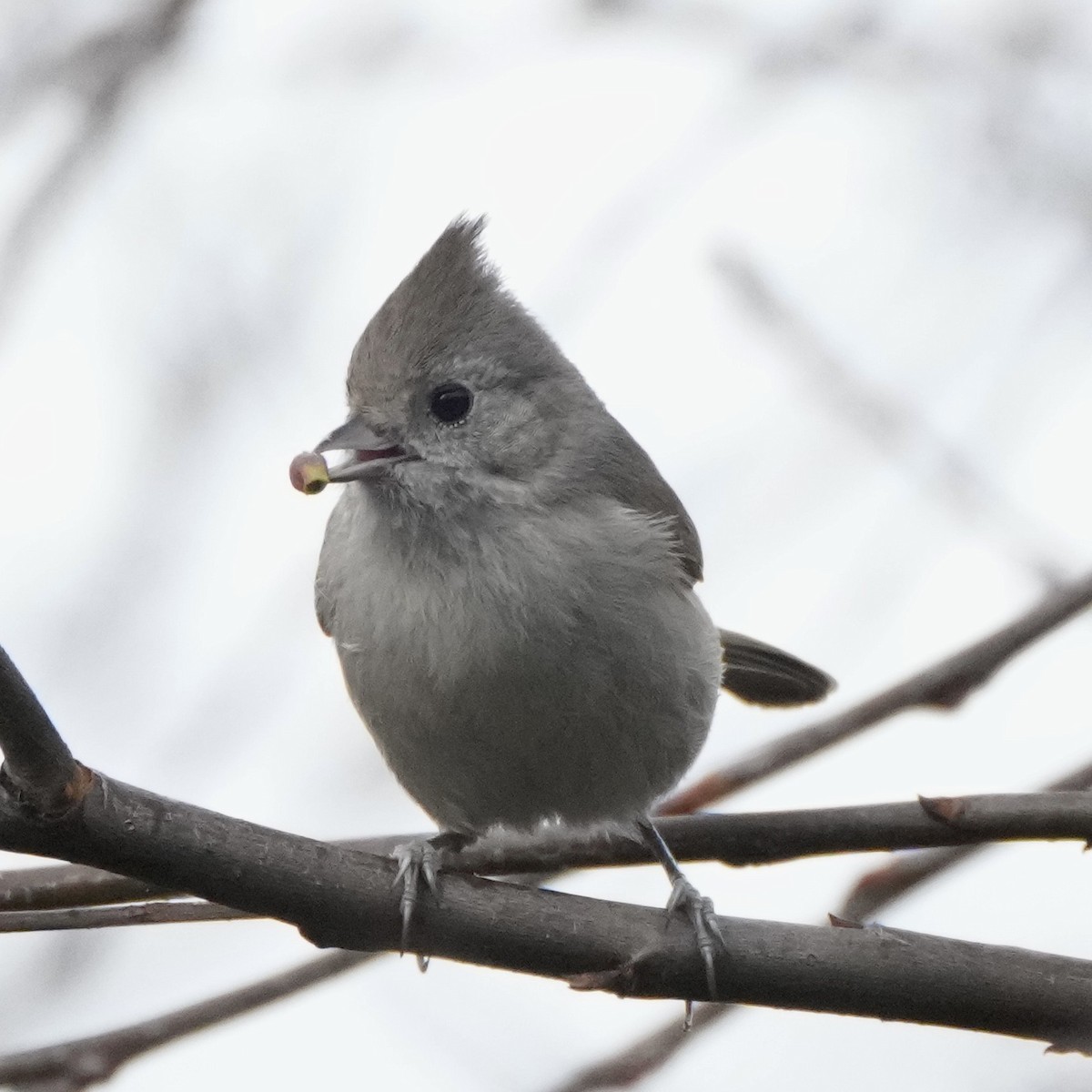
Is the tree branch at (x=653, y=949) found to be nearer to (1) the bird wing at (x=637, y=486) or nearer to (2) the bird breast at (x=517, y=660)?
(2) the bird breast at (x=517, y=660)

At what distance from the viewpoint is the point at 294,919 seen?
1.55 metres

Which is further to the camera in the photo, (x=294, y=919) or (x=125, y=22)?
(x=125, y=22)

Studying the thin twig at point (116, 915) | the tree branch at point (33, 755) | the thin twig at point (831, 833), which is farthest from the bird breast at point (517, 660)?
the tree branch at point (33, 755)

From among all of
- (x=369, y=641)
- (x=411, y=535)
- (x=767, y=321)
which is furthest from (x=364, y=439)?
(x=767, y=321)

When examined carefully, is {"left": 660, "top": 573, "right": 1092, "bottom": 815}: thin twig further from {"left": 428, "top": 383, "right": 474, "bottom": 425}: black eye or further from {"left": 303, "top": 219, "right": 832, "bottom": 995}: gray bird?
{"left": 428, "top": 383, "right": 474, "bottom": 425}: black eye

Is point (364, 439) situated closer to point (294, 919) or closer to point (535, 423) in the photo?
point (535, 423)

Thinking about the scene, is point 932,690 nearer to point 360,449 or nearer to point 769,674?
point 360,449

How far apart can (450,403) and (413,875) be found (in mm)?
1160

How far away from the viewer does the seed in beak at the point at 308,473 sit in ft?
6.85

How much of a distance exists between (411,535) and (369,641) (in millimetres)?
203

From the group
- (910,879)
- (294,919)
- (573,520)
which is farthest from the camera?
(573,520)

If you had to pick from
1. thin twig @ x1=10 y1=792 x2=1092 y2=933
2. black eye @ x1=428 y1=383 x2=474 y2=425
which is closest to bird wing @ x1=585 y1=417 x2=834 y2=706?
black eye @ x1=428 y1=383 x2=474 y2=425

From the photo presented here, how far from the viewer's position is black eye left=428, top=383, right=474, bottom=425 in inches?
104

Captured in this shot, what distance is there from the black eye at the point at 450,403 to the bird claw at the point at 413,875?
94 cm
